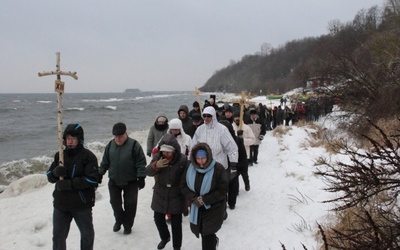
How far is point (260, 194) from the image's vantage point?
22.3ft

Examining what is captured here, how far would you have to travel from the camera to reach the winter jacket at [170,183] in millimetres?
4160

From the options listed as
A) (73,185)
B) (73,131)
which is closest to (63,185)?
(73,185)

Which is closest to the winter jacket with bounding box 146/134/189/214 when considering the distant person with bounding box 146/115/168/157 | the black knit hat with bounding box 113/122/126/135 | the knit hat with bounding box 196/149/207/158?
the knit hat with bounding box 196/149/207/158

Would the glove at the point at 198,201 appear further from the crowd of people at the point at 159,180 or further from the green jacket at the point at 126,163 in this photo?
the green jacket at the point at 126,163

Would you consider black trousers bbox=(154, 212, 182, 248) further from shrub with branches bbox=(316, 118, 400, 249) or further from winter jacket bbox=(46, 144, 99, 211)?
shrub with branches bbox=(316, 118, 400, 249)

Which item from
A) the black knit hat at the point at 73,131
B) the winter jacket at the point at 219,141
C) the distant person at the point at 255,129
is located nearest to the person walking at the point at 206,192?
the winter jacket at the point at 219,141

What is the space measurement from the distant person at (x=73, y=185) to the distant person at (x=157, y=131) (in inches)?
90.1

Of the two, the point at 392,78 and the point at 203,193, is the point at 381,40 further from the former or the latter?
the point at 203,193

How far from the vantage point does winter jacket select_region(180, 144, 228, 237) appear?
Answer: 12.4ft

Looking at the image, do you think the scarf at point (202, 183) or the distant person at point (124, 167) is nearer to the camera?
the scarf at point (202, 183)

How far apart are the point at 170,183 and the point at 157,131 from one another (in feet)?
Result: 6.80

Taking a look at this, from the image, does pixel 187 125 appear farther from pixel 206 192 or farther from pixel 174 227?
pixel 206 192

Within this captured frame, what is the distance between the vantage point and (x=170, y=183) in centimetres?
416

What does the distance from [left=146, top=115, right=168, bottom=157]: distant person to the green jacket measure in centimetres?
124
